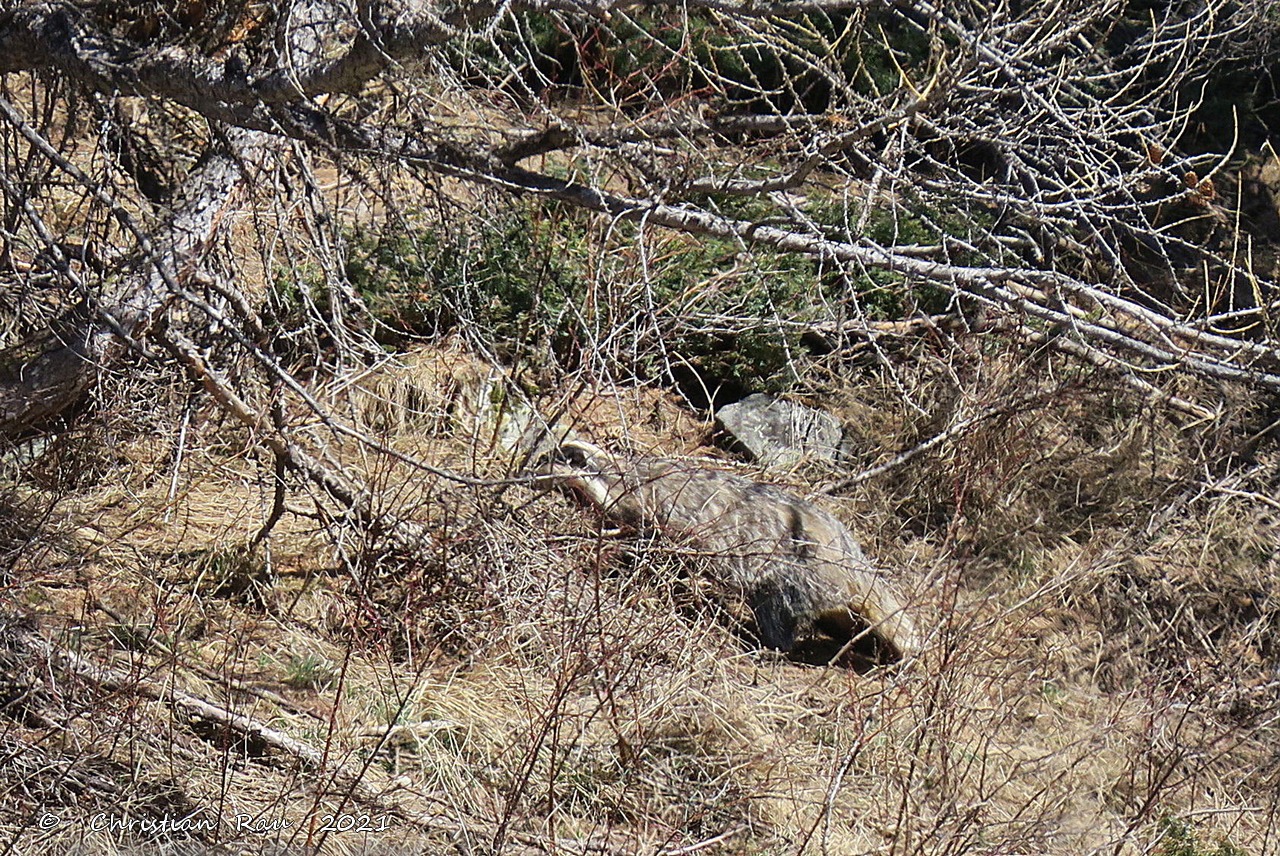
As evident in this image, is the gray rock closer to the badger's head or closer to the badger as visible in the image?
the badger

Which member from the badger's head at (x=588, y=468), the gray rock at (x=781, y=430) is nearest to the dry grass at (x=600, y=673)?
the badger's head at (x=588, y=468)

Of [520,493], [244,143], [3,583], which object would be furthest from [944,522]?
[3,583]

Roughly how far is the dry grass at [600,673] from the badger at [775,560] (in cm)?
16

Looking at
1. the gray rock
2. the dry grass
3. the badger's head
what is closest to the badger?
the badger's head

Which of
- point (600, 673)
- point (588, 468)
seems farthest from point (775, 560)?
point (600, 673)

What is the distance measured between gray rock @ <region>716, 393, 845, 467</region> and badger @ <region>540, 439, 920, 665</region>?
105 cm

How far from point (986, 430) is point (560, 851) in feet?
12.2

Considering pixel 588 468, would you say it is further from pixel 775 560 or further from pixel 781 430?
pixel 781 430

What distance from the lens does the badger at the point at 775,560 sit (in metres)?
5.92

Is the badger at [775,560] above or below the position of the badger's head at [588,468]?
below

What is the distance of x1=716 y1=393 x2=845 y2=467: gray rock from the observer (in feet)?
24.4

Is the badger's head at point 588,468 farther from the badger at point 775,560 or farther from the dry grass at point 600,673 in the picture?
the dry grass at point 600,673

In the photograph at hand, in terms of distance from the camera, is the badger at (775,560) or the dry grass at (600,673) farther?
the badger at (775,560)

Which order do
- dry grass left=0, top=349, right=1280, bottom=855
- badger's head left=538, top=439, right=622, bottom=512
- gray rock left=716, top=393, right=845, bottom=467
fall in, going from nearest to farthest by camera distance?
1. dry grass left=0, top=349, right=1280, bottom=855
2. badger's head left=538, top=439, right=622, bottom=512
3. gray rock left=716, top=393, right=845, bottom=467
